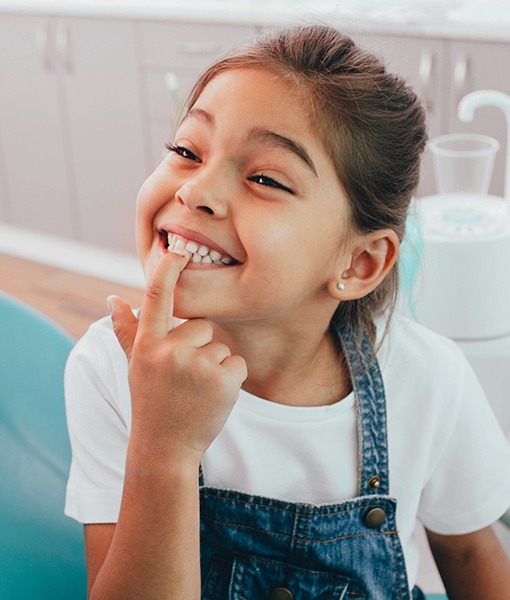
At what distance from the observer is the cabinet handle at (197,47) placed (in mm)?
2934

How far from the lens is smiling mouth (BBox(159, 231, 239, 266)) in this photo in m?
0.89

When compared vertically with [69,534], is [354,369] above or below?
above

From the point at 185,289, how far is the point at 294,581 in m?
0.36

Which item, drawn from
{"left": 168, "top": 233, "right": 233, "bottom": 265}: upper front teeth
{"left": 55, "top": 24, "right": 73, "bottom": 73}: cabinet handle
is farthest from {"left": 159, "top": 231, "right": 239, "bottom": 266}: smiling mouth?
{"left": 55, "top": 24, "right": 73, "bottom": 73}: cabinet handle

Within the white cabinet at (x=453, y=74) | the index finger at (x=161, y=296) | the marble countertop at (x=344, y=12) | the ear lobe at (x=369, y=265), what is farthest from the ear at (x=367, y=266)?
the white cabinet at (x=453, y=74)

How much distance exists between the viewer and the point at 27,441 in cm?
106

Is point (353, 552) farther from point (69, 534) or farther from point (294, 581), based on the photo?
point (69, 534)

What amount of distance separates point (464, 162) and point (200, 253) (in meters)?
0.81

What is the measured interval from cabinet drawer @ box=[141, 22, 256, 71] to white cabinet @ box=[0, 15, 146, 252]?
95 millimetres

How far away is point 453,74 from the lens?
2.46 metres

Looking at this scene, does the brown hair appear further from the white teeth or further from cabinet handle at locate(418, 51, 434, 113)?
cabinet handle at locate(418, 51, 434, 113)

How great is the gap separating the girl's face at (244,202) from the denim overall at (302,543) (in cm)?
23

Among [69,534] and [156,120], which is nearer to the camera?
[69,534]

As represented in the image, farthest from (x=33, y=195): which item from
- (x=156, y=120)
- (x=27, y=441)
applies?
(x=27, y=441)
